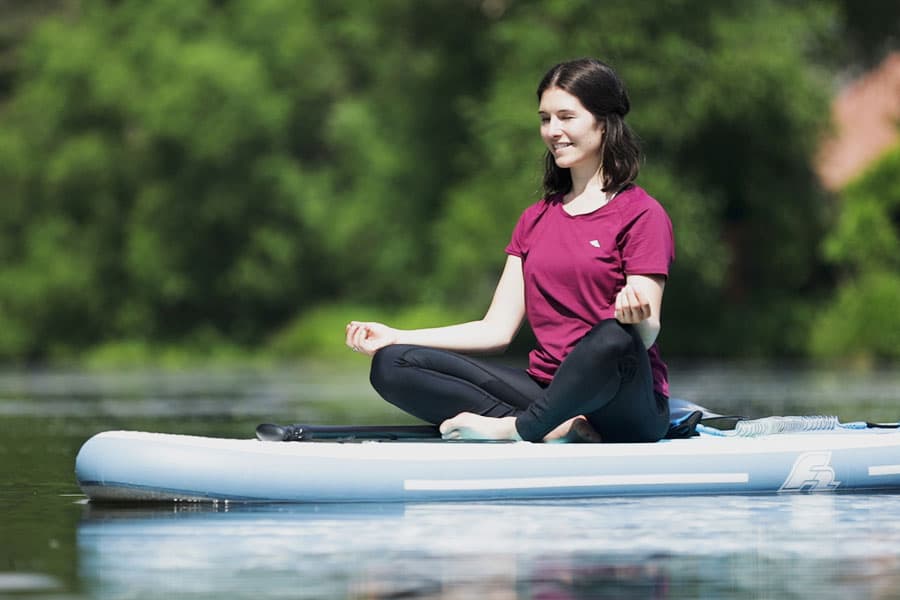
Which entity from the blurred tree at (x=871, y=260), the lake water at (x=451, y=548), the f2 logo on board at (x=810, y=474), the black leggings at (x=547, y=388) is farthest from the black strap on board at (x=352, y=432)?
the blurred tree at (x=871, y=260)

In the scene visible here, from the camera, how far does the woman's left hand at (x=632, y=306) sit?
20.6ft

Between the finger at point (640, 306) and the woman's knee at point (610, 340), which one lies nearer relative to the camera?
the finger at point (640, 306)

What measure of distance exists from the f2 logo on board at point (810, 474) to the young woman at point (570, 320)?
498 millimetres

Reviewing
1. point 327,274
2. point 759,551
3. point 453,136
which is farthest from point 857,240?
point 759,551

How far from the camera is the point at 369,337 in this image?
23.1 ft

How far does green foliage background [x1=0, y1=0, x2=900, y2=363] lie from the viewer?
2750 centimetres

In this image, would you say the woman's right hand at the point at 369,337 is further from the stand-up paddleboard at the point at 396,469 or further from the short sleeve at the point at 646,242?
the short sleeve at the point at 646,242

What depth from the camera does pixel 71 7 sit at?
43406 mm

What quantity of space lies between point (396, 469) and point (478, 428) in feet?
1.58

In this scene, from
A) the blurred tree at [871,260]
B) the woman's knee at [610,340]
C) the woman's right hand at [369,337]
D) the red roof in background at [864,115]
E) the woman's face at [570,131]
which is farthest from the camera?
the red roof in background at [864,115]

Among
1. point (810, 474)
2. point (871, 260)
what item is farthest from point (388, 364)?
point (871, 260)

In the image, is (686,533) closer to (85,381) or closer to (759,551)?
(759,551)

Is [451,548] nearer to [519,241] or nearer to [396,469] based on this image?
[396,469]

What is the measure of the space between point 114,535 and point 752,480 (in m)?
2.40
